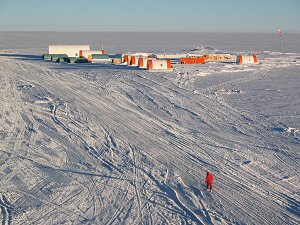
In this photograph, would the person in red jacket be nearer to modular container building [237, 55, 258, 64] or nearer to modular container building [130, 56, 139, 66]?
modular container building [130, 56, 139, 66]

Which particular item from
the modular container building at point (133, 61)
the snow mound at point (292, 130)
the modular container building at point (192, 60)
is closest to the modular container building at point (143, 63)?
the modular container building at point (133, 61)

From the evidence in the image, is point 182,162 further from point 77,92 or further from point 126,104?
point 77,92

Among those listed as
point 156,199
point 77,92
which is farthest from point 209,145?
point 77,92

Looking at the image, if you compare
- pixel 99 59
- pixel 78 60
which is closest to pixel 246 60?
pixel 99 59

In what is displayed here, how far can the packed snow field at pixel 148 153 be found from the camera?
8320 millimetres

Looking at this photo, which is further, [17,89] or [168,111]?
[17,89]

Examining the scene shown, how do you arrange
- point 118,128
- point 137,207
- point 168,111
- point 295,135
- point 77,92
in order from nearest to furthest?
point 137,207
point 295,135
point 118,128
point 168,111
point 77,92

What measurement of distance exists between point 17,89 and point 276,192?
52.5 ft

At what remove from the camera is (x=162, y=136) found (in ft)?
44.3

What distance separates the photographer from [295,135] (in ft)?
44.1

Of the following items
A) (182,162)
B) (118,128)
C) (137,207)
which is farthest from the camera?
(118,128)

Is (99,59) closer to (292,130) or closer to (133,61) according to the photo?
(133,61)

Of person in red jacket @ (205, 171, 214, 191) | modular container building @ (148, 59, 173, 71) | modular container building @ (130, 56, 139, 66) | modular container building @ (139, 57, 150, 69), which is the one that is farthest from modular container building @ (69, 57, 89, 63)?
person in red jacket @ (205, 171, 214, 191)

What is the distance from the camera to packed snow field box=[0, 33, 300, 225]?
8.32 meters
